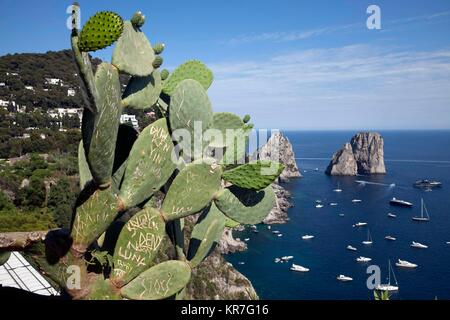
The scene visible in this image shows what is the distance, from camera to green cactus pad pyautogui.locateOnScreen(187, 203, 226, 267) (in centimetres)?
290

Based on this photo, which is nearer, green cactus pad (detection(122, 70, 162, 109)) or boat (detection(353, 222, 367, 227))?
green cactus pad (detection(122, 70, 162, 109))

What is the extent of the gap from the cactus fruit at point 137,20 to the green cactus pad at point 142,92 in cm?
30

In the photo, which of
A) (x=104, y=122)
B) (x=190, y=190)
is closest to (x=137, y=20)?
(x=104, y=122)

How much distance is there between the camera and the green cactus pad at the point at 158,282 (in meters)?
2.22

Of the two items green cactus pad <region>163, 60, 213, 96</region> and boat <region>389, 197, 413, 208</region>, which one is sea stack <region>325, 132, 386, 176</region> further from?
green cactus pad <region>163, 60, 213, 96</region>

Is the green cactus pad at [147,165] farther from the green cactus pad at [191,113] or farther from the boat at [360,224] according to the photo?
the boat at [360,224]

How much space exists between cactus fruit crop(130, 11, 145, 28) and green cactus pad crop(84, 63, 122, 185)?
526mm

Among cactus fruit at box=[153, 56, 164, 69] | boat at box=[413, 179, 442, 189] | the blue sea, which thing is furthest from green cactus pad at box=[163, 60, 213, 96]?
boat at box=[413, 179, 442, 189]

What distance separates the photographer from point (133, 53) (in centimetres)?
221

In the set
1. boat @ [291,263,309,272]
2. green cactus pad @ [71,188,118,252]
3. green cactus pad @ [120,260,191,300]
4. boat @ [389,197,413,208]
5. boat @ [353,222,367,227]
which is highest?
green cactus pad @ [71,188,118,252]

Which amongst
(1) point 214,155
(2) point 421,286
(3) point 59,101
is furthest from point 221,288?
(3) point 59,101

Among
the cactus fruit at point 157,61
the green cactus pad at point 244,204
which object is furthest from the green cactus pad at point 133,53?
the green cactus pad at point 244,204

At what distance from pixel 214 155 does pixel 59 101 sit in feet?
109

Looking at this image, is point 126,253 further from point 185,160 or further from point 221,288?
point 221,288
